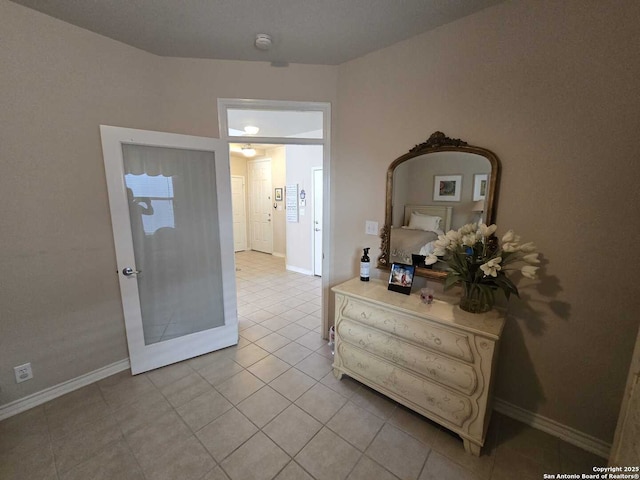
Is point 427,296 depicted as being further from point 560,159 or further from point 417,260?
point 560,159

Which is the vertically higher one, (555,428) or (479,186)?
(479,186)


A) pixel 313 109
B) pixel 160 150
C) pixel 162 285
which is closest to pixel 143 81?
pixel 160 150

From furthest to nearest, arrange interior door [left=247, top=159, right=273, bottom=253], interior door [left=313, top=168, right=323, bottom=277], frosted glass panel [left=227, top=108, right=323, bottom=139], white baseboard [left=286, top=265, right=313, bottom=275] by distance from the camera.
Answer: interior door [left=247, top=159, right=273, bottom=253], white baseboard [left=286, top=265, right=313, bottom=275], interior door [left=313, top=168, right=323, bottom=277], frosted glass panel [left=227, top=108, right=323, bottom=139]

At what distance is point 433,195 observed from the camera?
194 cm

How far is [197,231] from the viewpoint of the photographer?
235cm

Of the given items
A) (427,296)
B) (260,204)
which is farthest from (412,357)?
(260,204)

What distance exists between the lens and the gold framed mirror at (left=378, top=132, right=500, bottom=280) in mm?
1720

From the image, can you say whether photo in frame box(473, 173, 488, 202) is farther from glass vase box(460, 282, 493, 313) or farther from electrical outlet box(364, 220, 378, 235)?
electrical outlet box(364, 220, 378, 235)

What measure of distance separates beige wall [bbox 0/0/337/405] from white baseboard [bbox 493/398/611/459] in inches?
114

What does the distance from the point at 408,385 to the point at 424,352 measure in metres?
0.28

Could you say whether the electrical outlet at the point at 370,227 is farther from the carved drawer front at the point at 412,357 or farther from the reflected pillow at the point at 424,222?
the carved drawer front at the point at 412,357

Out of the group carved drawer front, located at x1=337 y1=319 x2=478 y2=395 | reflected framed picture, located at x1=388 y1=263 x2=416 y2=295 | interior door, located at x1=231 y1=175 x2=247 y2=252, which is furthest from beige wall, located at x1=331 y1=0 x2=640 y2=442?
interior door, located at x1=231 y1=175 x2=247 y2=252

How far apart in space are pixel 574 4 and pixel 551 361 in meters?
2.00

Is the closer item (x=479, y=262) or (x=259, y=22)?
(x=479, y=262)
